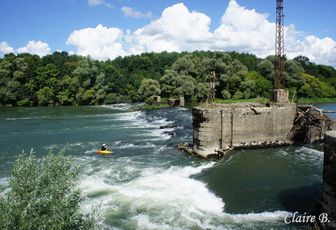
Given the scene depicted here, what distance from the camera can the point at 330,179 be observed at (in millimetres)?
15461

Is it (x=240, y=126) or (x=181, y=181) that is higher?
(x=240, y=126)

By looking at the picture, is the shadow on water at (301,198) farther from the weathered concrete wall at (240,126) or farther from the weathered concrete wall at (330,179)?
the weathered concrete wall at (240,126)

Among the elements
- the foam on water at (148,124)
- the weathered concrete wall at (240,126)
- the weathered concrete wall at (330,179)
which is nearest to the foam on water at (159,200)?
the weathered concrete wall at (330,179)

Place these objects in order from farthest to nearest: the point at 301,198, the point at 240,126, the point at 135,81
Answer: the point at 135,81 < the point at 240,126 < the point at 301,198

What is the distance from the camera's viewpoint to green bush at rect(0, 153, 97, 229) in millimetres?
12688

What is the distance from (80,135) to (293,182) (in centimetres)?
3034

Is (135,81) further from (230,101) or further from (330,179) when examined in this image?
(330,179)

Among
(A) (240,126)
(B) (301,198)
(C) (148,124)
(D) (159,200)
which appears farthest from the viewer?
(C) (148,124)

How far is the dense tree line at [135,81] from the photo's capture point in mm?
89438

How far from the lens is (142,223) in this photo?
751 inches

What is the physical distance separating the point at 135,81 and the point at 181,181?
79626 millimetres

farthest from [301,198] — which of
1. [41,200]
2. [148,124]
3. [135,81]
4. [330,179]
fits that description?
[135,81]

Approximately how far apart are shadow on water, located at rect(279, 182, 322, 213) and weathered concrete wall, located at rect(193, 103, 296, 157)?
10610 millimetres

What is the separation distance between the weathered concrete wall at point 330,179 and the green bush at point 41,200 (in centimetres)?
995
